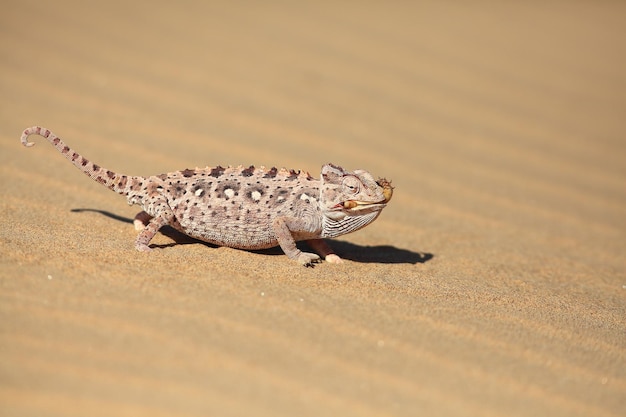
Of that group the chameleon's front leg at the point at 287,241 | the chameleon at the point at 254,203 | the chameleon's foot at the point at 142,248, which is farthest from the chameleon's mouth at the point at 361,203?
the chameleon's foot at the point at 142,248

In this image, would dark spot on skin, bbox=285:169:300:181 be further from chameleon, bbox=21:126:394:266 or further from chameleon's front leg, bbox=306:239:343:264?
chameleon's front leg, bbox=306:239:343:264

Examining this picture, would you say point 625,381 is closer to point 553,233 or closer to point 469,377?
point 469,377

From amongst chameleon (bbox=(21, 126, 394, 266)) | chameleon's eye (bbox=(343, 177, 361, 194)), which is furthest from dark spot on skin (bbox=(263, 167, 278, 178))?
chameleon's eye (bbox=(343, 177, 361, 194))

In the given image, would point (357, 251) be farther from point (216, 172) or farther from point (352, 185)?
point (216, 172)

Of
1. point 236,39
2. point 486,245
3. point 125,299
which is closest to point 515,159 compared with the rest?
point 486,245

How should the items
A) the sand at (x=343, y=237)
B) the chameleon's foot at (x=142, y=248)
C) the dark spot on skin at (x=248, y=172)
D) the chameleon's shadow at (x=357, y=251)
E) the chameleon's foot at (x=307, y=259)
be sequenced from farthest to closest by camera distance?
1. the chameleon's shadow at (x=357, y=251)
2. the dark spot on skin at (x=248, y=172)
3. the chameleon's foot at (x=307, y=259)
4. the chameleon's foot at (x=142, y=248)
5. the sand at (x=343, y=237)

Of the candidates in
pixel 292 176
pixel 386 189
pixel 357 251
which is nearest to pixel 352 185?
pixel 386 189

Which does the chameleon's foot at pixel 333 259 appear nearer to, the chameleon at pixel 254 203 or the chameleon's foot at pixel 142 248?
the chameleon at pixel 254 203

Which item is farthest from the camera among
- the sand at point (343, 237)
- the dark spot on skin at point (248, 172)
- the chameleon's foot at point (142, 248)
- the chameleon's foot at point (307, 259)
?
the dark spot on skin at point (248, 172)
